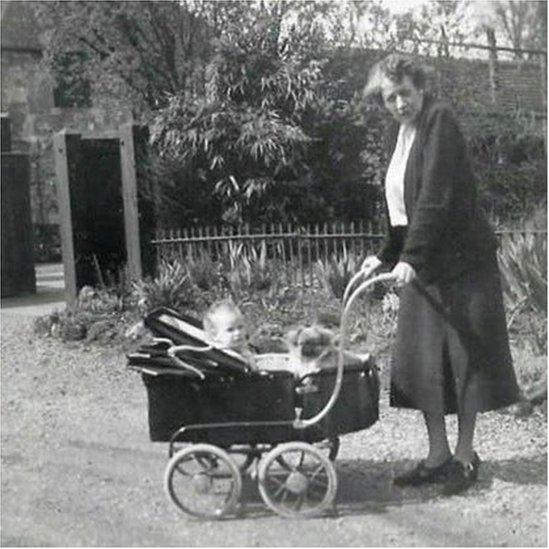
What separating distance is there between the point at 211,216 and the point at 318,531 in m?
7.87

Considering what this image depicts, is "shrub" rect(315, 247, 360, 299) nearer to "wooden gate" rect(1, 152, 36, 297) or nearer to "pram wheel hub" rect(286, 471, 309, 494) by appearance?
"pram wheel hub" rect(286, 471, 309, 494)

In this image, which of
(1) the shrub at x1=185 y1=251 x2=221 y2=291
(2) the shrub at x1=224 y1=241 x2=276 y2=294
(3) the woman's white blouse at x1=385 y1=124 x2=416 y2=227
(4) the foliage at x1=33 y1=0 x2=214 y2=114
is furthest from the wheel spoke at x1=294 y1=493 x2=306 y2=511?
(4) the foliage at x1=33 y1=0 x2=214 y2=114

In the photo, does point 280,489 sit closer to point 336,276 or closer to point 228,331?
point 228,331

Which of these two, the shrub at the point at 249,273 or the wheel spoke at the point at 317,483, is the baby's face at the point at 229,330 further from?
the shrub at the point at 249,273

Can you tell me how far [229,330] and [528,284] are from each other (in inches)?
89.8

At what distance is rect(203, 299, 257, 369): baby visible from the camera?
12.6 ft

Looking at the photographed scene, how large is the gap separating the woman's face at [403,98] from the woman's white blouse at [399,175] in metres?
0.05

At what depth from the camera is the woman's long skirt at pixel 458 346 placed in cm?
392

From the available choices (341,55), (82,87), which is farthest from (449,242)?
(82,87)

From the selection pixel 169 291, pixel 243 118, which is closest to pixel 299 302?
pixel 169 291

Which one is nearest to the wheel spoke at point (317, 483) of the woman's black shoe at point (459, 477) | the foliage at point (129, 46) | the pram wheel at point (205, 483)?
the pram wheel at point (205, 483)

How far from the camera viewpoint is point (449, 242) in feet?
12.5

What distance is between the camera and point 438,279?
392 cm

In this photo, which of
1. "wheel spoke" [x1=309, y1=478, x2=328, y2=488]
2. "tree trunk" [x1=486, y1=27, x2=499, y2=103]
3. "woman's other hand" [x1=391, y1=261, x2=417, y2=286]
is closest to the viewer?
"woman's other hand" [x1=391, y1=261, x2=417, y2=286]
